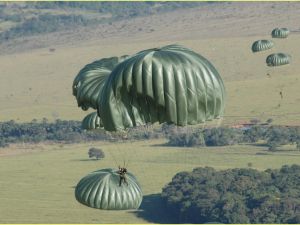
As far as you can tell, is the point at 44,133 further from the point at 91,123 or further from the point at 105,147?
the point at 91,123

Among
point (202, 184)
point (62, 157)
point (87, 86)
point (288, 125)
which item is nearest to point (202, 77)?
point (87, 86)

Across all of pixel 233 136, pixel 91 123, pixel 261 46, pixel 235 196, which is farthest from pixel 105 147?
pixel 91 123

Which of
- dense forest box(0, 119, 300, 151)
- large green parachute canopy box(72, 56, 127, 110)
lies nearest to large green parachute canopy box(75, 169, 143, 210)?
large green parachute canopy box(72, 56, 127, 110)

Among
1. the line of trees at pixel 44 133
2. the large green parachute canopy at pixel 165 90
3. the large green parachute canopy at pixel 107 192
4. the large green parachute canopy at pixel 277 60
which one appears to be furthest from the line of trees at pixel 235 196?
the large green parachute canopy at pixel 165 90

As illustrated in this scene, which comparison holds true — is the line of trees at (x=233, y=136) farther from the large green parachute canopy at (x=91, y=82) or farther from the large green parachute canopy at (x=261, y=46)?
the large green parachute canopy at (x=91, y=82)

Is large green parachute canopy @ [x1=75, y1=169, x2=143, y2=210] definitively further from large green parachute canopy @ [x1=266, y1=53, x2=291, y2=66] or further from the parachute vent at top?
large green parachute canopy @ [x1=266, y1=53, x2=291, y2=66]

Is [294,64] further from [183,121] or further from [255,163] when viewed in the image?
[183,121]
